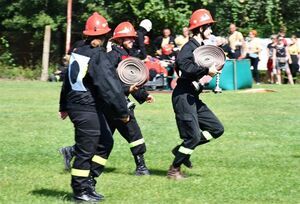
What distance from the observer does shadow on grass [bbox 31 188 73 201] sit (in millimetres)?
8273

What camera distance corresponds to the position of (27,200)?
26.8ft

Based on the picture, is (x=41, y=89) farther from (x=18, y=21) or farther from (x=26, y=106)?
(x=18, y=21)

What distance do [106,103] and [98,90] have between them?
0.16m

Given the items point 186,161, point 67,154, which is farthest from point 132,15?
point 186,161

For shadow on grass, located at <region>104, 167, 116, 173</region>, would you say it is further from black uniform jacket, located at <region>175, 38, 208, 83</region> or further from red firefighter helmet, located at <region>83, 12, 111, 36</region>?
red firefighter helmet, located at <region>83, 12, 111, 36</region>

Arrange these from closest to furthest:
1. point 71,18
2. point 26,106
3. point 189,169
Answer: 1. point 189,169
2. point 26,106
3. point 71,18

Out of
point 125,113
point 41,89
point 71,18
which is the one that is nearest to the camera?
point 125,113

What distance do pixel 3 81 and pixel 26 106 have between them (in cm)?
1062

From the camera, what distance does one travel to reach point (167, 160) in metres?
10.9

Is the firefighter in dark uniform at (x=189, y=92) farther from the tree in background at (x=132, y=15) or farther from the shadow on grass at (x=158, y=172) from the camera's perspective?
the tree in background at (x=132, y=15)

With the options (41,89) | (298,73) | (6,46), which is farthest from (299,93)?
(6,46)

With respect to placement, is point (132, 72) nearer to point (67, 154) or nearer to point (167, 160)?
point (67, 154)

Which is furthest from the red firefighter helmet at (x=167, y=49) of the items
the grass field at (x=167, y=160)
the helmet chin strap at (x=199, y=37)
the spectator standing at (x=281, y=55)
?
the helmet chin strap at (x=199, y=37)

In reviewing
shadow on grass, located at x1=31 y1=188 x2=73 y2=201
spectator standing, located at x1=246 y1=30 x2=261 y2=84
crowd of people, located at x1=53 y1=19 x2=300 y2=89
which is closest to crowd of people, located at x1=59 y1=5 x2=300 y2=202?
shadow on grass, located at x1=31 y1=188 x2=73 y2=201
